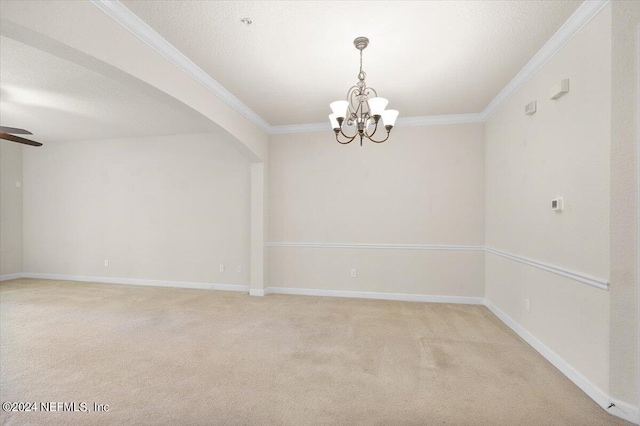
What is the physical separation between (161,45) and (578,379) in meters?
4.37

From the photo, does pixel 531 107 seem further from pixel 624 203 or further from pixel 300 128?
pixel 300 128

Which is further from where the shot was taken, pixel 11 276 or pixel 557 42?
pixel 11 276

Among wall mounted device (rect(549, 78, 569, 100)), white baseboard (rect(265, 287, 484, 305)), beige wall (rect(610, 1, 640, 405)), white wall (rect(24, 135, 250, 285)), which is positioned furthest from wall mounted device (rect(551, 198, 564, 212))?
white wall (rect(24, 135, 250, 285))

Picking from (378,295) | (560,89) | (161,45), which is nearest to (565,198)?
(560,89)

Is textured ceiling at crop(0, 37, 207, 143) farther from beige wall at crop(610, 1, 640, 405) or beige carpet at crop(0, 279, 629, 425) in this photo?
beige wall at crop(610, 1, 640, 405)

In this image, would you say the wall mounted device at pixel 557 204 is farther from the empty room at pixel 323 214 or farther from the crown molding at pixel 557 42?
the crown molding at pixel 557 42

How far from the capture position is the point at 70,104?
4.12 m

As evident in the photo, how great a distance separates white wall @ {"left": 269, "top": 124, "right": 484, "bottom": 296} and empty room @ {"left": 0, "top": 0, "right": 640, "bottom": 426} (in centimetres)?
3

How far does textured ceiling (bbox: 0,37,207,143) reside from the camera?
3.02 m

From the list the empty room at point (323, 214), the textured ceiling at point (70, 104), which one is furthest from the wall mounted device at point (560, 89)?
the textured ceiling at point (70, 104)

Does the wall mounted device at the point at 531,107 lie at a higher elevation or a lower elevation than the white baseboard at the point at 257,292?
higher

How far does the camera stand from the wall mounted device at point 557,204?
2.54 metres

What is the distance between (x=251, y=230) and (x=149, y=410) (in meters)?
3.32

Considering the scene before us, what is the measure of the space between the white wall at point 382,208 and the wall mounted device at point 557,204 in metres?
1.92
